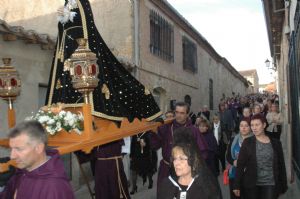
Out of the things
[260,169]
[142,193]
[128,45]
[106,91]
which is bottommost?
[142,193]

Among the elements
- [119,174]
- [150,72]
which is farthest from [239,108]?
[119,174]

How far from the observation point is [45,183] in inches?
118

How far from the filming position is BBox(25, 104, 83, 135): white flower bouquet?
4.73 meters

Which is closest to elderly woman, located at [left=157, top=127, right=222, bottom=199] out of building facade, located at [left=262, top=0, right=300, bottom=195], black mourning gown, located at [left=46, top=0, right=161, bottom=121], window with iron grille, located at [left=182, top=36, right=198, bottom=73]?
black mourning gown, located at [left=46, top=0, right=161, bottom=121]

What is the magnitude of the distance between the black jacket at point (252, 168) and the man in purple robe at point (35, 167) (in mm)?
3064

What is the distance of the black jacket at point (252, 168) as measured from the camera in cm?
553

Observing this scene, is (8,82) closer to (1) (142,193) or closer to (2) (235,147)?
(2) (235,147)

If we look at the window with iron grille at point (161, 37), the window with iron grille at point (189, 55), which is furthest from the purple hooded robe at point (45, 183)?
the window with iron grille at point (189, 55)

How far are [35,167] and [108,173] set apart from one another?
145 inches

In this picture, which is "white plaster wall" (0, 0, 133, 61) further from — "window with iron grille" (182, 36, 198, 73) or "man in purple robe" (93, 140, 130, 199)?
"window with iron grille" (182, 36, 198, 73)

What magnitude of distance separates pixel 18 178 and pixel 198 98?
1877 cm

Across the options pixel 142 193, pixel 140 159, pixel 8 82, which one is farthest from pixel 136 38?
pixel 8 82

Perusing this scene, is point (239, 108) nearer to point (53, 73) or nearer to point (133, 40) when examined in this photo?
point (133, 40)

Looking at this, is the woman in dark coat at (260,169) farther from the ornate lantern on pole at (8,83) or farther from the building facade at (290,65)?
the ornate lantern on pole at (8,83)
